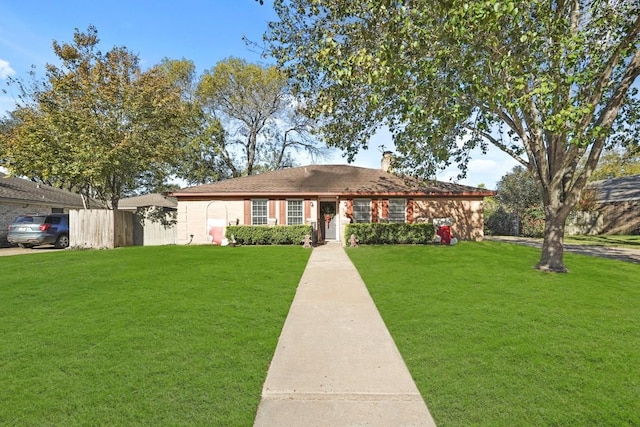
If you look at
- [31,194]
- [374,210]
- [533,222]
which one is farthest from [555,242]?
[31,194]

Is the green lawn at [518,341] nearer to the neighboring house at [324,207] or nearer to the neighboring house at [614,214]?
the neighboring house at [324,207]

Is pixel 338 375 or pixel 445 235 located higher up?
pixel 445 235

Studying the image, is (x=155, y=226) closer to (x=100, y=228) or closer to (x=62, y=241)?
(x=100, y=228)

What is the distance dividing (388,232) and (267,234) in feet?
20.4

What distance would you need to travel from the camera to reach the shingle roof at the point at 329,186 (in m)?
17.0

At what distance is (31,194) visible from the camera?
1986 cm

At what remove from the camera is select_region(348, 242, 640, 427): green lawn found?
2.95 meters

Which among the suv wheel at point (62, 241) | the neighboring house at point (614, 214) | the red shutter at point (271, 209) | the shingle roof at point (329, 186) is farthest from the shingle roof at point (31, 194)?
the neighboring house at point (614, 214)

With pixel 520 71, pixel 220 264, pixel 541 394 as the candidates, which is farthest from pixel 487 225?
pixel 541 394

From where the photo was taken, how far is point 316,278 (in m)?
8.38

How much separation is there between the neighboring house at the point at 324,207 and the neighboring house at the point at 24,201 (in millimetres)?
9714

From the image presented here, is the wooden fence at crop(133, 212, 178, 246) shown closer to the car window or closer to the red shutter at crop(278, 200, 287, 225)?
the car window

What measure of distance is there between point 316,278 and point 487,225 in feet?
73.5

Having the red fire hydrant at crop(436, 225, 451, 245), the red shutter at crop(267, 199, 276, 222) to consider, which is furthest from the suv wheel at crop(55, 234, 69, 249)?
the red fire hydrant at crop(436, 225, 451, 245)
